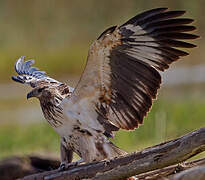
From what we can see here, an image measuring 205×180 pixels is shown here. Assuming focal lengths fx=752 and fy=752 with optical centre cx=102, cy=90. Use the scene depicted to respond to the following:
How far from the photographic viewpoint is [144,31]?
20.7 ft

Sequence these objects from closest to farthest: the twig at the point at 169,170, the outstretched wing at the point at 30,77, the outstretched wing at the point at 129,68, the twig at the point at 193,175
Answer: the twig at the point at 193,175 < the twig at the point at 169,170 < the outstretched wing at the point at 129,68 < the outstretched wing at the point at 30,77

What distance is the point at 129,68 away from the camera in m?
6.43

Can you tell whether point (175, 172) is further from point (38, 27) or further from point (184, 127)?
point (38, 27)

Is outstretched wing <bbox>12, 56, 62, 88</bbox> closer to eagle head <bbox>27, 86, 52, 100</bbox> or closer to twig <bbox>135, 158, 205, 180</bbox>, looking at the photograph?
eagle head <bbox>27, 86, 52, 100</bbox>

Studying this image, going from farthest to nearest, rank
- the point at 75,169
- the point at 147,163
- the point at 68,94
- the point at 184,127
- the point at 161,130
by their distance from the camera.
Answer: the point at 184,127, the point at 161,130, the point at 68,94, the point at 75,169, the point at 147,163

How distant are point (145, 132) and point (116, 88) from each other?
3.72 metres

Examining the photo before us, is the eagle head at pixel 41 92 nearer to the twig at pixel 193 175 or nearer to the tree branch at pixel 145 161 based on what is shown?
the tree branch at pixel 145 161

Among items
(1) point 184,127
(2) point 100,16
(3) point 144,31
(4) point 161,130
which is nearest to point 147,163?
(3) point 144,31

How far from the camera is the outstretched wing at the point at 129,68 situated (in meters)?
6.18

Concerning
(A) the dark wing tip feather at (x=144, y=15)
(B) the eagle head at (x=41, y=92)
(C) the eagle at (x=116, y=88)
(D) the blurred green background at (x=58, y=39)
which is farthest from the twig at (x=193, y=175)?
(D) the blurred green background at (x=58, y=39)

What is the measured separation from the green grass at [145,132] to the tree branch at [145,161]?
3.06m

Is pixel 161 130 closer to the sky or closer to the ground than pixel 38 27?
closer to the ground

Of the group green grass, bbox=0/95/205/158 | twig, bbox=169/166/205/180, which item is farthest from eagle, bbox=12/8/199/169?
green grass, bbox=0/95/205/158

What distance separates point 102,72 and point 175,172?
1039 millimetres
